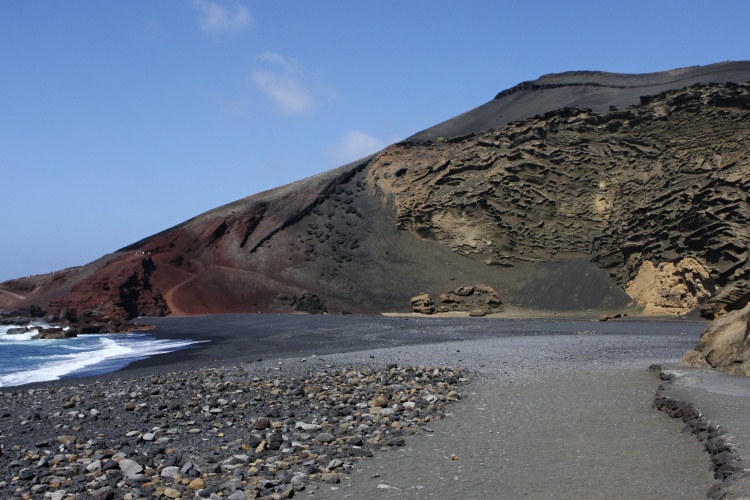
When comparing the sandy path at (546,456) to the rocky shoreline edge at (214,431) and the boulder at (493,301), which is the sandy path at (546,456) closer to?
the rocky shoreline edge at (214,431)

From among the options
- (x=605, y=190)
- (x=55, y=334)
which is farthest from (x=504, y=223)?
(x=55, y=334)

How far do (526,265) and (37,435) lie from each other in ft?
125

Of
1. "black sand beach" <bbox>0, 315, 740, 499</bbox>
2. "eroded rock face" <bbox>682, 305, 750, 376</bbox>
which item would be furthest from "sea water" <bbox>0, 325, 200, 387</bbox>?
"eroded rock face" <bbox>682, 305, 750, 376</bbox>

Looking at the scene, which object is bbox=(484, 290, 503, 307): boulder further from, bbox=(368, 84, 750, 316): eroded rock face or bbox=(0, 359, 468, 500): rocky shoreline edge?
bbox=(0, 359, 468, 500): rocky shoreline edge

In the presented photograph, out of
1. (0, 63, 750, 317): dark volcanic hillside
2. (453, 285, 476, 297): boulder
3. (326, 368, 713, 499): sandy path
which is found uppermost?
(0, 63, 750, 317): dark volcanic hillside

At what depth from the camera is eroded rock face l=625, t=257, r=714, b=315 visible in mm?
31203

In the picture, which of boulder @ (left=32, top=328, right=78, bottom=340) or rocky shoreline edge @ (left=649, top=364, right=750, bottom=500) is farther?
boulder @ (left=32, top=328, right=78, bottom=340)

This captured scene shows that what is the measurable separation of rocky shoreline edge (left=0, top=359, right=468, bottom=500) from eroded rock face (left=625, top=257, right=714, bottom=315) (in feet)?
73.9

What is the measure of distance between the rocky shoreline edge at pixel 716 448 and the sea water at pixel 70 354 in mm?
14122

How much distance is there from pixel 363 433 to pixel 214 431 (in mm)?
1917

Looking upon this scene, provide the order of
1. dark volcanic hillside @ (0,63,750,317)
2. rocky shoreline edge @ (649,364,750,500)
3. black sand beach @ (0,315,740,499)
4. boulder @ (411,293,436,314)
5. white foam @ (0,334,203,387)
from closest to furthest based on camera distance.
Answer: rocky shoreline edge @ (649,364,750,500), black sand beach @ (0,315,740,499), white foam @ (0,334,203,387), dark volcanic hillside @ (0,63,750,317), boulder @ (411,293,436,314)

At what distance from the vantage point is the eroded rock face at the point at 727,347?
11.3m

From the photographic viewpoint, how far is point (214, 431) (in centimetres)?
858

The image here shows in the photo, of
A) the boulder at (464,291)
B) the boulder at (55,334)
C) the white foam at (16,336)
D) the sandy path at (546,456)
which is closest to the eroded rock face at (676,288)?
the boulder at (464,291)
